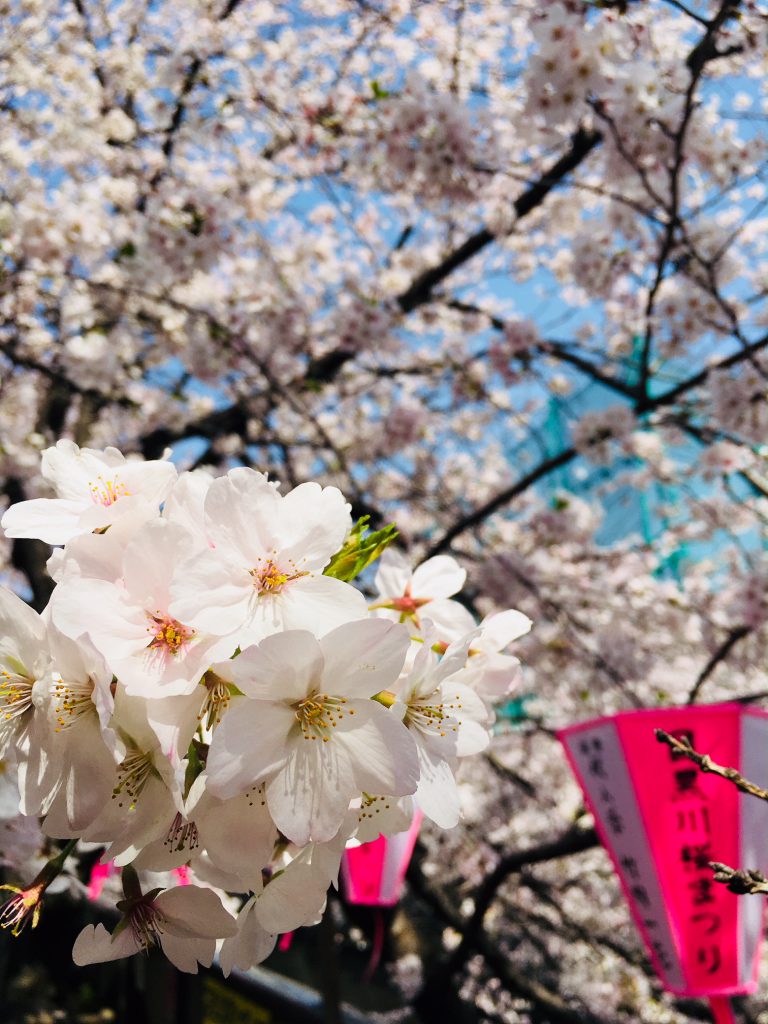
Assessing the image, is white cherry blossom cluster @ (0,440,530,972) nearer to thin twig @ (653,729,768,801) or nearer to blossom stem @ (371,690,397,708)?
blossom stem @ (371,690,397,708)

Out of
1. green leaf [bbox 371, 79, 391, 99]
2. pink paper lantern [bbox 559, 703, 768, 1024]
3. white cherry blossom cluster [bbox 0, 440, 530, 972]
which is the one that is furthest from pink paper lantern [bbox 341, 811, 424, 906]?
green leaf [bbox 371, 79, 391, 99]

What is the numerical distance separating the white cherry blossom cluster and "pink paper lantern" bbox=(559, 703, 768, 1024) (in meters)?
1.81

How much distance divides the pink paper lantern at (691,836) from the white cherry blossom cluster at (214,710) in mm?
1807

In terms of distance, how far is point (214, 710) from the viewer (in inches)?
29.4

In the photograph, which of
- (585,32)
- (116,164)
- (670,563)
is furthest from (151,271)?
(670,563)

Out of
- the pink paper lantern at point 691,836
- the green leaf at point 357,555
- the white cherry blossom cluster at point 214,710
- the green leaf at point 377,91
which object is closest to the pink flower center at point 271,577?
the white cherry blossom cluster at point 214,710

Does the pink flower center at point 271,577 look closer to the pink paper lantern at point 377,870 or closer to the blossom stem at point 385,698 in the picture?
the blossom stem at point 385,698

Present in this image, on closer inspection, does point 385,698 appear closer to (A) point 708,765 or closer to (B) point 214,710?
(B) point 214,710

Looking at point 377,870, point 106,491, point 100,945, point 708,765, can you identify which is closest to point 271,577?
point 106,491

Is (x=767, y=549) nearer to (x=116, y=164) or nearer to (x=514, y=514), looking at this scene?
(x=514, y=514)

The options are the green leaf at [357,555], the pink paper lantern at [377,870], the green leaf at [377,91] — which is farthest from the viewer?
the green leaf at [377,91]

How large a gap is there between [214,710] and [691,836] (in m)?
2.13

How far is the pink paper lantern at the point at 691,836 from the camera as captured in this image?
227 centimetres

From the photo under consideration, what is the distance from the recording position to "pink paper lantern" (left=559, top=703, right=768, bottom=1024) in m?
2.27
